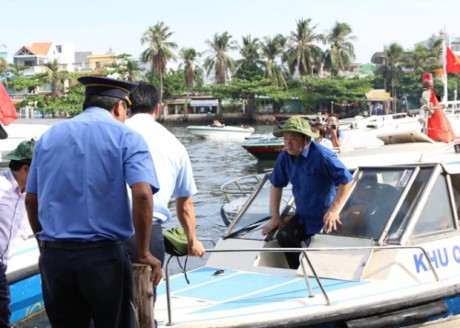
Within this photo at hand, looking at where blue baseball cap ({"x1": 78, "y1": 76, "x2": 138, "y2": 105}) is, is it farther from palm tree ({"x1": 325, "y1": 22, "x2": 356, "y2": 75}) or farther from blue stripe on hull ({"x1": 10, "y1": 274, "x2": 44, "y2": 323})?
palm tree ({"x1": 325, "y1": 22, "x2": 356, "y2": 75})

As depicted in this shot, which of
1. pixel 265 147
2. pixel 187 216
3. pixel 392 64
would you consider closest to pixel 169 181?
pixel 187 216

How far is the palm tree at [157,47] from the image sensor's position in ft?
260

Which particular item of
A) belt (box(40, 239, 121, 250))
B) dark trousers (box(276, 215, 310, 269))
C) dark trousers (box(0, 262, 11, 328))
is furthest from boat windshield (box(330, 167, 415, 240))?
belt (box(40, 239, 121, 250))

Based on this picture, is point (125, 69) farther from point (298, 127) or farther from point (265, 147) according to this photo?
point (298, 127)

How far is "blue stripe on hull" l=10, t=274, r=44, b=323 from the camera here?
307 inches

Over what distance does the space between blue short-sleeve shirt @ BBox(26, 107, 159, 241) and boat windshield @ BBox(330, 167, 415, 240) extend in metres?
2.78

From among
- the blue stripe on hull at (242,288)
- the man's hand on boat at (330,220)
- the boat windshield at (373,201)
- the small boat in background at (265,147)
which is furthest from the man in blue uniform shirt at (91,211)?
the small boat in background at (265,147)

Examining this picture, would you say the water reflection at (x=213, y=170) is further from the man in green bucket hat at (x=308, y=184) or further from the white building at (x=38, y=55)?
the white building at (x=38, y=55)

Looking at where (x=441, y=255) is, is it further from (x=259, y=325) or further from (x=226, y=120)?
(x=226, y=120)

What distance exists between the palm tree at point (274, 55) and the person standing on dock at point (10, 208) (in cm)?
7178

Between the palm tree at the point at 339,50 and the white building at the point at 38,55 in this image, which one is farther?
the white building at the point at 38,55

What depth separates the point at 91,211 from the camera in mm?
3941

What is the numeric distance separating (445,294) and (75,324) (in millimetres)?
3004

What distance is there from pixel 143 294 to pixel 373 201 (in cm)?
277
